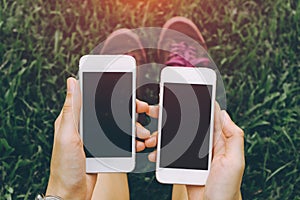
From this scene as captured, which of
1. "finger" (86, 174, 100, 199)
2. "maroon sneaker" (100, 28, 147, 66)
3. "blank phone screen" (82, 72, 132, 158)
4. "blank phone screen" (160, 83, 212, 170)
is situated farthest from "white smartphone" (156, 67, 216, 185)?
"maroon sneaker" (100, 28, 147, 66)

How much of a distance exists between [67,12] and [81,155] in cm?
98

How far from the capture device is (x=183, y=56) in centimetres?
255

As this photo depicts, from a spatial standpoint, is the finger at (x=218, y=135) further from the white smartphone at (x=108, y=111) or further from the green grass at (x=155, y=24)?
the green grass at (x=155, y=24)

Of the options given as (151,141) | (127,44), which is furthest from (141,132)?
(127,44)

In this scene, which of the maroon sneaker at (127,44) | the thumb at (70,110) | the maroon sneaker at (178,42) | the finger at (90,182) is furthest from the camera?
the maroon sneaker at (178,42)

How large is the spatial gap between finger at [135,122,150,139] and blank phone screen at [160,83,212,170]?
49 mm

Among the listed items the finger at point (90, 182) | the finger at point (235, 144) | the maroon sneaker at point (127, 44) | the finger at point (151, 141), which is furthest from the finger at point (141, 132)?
the maroon sneaker at point (127, 44)

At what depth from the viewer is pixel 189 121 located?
2043mm

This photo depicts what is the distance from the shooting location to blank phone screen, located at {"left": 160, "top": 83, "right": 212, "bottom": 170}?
201cm

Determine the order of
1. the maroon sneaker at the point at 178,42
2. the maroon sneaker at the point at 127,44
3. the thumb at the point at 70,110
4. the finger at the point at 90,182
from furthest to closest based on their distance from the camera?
the maroon sneaker at the point at 178,42 → the maroon sneaker at the point at 127,44 → the finger at the point at 90,182 → the thumb at the point at 70,110

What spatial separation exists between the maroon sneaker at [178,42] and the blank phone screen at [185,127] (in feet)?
1.79

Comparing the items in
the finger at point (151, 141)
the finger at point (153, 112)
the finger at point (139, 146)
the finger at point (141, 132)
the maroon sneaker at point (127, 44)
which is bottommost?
the finger at point (139, 146)

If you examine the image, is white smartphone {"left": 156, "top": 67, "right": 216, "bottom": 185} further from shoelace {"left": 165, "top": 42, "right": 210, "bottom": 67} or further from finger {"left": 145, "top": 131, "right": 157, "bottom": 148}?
shoelace {"left": 165, "top": 42, "right": 210, "bottom": 67}

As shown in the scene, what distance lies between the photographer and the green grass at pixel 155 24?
101 inches
